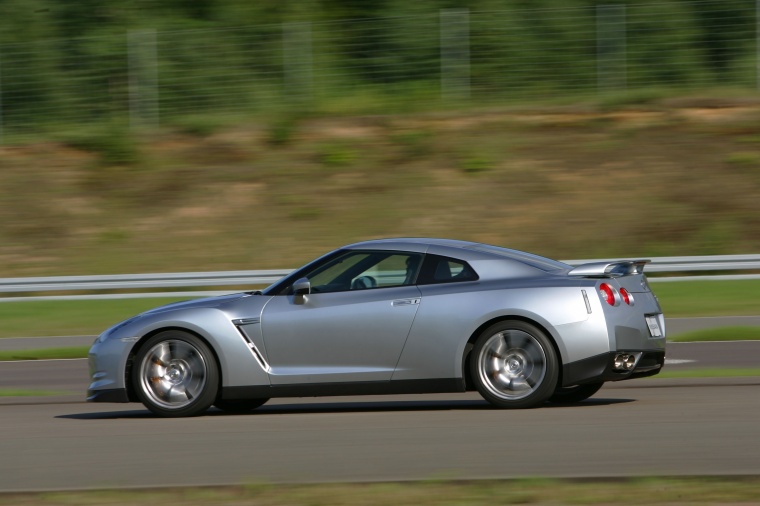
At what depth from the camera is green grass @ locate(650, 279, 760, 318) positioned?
680 inches

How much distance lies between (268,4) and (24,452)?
22.5 metres

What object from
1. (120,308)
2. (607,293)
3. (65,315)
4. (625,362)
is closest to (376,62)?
(120,308)

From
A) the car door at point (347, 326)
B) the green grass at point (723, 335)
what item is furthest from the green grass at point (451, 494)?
the green grass at point (723, 335)

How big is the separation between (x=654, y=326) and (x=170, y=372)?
141 inches

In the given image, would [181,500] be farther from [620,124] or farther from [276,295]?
[620,124]

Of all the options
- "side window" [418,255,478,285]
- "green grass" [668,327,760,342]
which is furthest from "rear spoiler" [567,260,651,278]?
"green grass" [668,327,760,342]

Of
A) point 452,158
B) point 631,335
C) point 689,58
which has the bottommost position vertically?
point 631,335

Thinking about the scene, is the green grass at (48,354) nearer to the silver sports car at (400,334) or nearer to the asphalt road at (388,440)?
the asphalt road at (388,440)

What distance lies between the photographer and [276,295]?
8820 millimetres

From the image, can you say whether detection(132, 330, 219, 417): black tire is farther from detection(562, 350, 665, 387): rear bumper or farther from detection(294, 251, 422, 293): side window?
detection(562, 350, 665, 387): rear bumper

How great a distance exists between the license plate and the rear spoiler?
1.19 feet

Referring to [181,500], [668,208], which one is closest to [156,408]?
[181,500]

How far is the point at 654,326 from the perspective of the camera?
339 inches

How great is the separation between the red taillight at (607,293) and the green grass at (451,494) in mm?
2868
